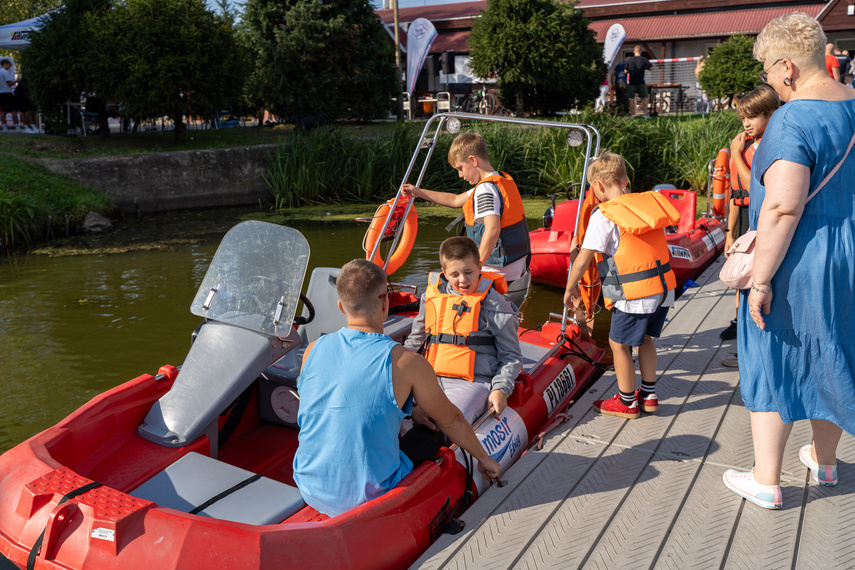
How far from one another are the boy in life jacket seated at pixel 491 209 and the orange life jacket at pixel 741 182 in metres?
1.51

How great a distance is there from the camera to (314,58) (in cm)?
1819

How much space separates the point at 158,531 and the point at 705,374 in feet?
10.6

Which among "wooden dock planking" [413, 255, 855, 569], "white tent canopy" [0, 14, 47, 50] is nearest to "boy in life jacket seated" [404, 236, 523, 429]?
"wooden dock planking" [413, 255, 855, 569]

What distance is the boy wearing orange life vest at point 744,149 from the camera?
13.9 feet

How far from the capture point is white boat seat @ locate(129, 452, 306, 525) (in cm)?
288

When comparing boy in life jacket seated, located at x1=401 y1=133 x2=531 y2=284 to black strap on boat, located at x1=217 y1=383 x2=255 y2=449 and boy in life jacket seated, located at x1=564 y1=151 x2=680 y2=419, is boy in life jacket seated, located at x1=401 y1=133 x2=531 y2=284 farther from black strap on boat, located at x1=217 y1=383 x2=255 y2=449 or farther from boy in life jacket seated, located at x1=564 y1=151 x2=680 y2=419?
black strap on boat, located at x1=217 y1=383 x2=255 y2=449

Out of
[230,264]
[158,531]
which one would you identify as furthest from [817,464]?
[230,264]

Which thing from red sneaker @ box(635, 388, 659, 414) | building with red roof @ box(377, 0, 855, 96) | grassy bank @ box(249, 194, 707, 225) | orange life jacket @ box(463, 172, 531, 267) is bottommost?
red sneaker @ box(635, 388, 659, 414)

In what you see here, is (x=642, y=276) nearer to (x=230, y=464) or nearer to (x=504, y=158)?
(x=230, y=464)

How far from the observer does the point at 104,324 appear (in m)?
7.04

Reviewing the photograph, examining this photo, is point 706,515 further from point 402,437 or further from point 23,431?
point 23,431

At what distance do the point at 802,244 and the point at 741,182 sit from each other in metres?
2.67

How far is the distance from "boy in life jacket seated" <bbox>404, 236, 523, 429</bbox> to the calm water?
116 inches

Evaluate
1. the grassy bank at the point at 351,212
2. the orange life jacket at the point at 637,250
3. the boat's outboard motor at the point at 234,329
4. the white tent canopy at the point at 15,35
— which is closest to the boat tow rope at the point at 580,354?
the orange life jacket at the point at 637,250
